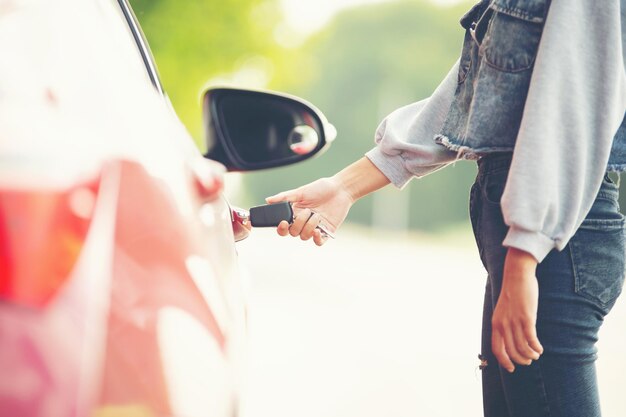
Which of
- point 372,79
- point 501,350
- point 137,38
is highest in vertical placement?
point 372,79

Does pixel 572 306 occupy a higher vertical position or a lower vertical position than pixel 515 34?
lower

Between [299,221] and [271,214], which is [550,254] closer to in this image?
[271,214]

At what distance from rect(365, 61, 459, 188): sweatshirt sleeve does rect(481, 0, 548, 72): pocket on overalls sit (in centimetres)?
37

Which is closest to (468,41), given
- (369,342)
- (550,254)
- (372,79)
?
(550,254)

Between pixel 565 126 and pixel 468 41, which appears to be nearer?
pixel 565 126

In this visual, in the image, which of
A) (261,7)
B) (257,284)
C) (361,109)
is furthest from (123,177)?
(361,109)

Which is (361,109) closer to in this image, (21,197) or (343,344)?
(343,344)

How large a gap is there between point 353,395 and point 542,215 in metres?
4.20

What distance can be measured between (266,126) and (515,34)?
724mm

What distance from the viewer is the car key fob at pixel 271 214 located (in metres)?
2.15

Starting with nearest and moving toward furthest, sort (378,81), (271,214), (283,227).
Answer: (271,214), (283,227), (378,81)

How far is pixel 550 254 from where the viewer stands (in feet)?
5.62

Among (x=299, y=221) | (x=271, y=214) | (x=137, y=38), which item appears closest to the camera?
(x=137, y=38)

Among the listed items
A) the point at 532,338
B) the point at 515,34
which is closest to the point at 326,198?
the point at 515,34
